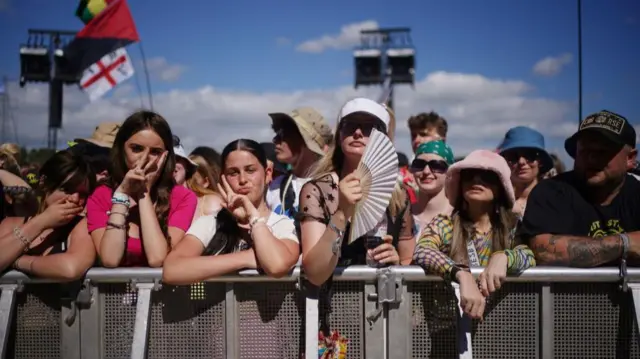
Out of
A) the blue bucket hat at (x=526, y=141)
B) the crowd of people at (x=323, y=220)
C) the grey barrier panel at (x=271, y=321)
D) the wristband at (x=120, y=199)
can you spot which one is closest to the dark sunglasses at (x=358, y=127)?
the crowd of people at (x=323, y=220)

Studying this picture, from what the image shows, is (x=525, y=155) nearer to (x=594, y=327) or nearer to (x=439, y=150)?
(x=439, y=150)

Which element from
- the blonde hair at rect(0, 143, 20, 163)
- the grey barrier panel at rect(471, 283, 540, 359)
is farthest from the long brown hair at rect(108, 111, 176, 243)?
the blonde hair at rect(0, 143, 20, 163)

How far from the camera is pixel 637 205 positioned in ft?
9.84

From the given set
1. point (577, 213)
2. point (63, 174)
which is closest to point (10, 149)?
point (63, 174)

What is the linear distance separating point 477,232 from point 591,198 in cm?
64

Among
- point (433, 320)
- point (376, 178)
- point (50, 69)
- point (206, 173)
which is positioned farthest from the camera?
point (50, 69)

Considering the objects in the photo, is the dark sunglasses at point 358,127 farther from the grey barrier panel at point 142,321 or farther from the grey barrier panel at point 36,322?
the grey barrier panel at point 36,322

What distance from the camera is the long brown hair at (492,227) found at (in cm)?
303

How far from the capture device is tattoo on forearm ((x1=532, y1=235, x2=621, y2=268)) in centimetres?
274

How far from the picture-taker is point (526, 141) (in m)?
4.93

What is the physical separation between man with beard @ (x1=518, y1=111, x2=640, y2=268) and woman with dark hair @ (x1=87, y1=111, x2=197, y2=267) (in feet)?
6.38

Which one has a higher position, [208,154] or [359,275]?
[208,154]

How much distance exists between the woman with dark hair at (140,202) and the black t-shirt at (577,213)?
6.33 ft

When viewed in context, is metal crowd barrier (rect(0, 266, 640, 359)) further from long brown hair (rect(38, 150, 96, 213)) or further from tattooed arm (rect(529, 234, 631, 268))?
long brown hair (rect(38, 150, 96, 213))
